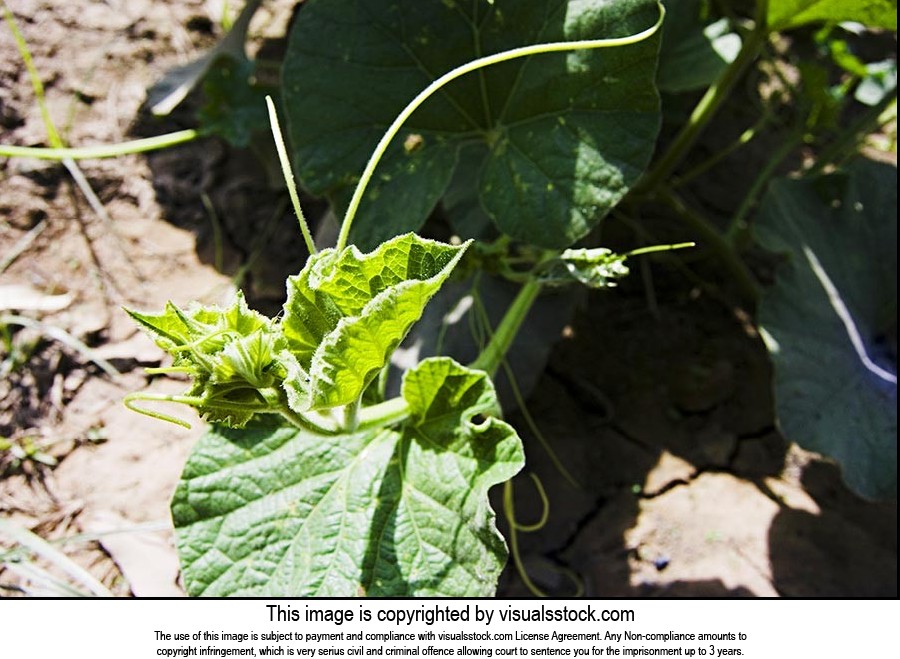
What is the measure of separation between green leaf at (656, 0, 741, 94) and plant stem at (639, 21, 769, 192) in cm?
3

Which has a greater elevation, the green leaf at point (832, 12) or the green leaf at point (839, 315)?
the green leaf at point (832, 12)

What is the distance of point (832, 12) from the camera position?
6.20ft

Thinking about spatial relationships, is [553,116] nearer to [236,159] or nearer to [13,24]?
[236,159]

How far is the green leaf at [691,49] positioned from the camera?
1.99 m

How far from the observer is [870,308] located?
6.78ft

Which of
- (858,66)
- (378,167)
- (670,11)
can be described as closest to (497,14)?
(378,167)

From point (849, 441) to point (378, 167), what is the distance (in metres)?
1.12

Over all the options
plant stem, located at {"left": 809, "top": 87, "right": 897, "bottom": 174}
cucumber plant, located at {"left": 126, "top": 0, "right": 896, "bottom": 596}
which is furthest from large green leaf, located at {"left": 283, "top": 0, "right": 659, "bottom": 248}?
plant stem, located at {"left": 809, "top": 87, "right": 897, "bottom": 174}

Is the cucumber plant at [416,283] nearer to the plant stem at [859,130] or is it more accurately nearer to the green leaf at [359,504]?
the green leaf at [359,504]

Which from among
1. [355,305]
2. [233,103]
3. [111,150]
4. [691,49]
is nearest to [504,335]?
[355,305]

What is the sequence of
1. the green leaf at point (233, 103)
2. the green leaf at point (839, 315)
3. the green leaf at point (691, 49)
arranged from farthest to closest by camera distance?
the green leaf at point (233, 103) < the green leaf at point (691, 49) < the green leaf at point (839, 315)

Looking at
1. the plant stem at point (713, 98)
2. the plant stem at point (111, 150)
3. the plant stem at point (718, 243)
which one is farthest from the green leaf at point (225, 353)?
the plant stem at point (718, 243)

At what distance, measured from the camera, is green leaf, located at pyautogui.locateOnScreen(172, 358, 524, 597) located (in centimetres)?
135

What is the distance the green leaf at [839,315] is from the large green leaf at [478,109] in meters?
0.56
